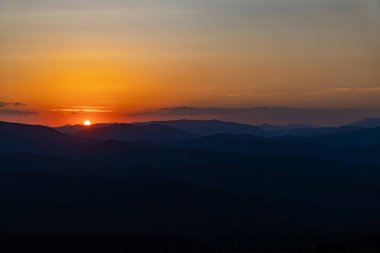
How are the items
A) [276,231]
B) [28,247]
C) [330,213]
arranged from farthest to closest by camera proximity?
[330,213]
[276,231]
[28,247]

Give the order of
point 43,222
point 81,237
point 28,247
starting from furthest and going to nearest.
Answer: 1. point 43,222
2. point 81,237
3. point 28,247

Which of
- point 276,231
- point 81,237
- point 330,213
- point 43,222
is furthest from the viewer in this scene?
point 330,213

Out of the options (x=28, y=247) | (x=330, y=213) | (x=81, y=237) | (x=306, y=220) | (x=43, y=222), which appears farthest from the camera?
(x=330, y=213)

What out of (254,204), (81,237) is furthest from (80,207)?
(81,237)

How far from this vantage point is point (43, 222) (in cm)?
14638

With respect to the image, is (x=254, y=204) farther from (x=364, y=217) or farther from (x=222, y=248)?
(x=222, y=248)

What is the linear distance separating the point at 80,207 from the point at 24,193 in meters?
24.4

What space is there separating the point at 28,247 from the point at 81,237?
10.4 m

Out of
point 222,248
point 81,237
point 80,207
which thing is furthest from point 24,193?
point 222,248

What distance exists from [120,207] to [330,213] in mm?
64901

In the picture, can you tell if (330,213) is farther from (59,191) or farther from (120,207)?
(59,191)

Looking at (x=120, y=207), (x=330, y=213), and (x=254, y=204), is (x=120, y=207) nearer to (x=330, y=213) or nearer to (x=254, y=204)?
(x=254, y=204)

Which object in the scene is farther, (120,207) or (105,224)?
(120,207)

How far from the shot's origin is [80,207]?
168m
